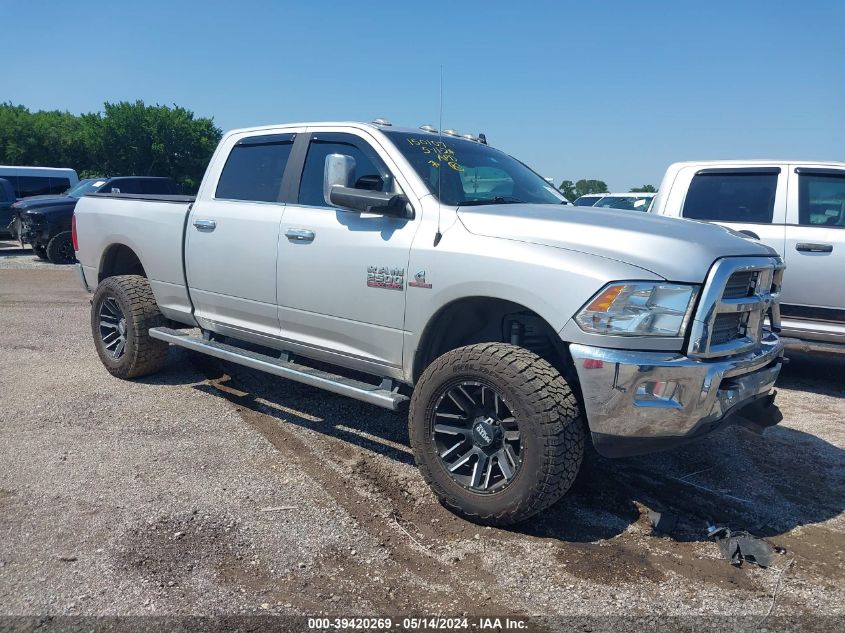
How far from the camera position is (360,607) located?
2.88 meters

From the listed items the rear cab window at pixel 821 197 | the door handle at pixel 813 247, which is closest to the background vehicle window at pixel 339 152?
the door handle at pixel 813 247

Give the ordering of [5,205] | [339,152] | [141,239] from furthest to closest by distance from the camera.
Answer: [5,205] < [141,239] < [339,152]

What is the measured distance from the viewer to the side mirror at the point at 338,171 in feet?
13.4

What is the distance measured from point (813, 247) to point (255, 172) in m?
4.85

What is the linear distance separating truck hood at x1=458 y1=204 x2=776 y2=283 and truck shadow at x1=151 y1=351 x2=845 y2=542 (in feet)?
4.55

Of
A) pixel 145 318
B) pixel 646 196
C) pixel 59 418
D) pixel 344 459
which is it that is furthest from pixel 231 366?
pixel 646 196

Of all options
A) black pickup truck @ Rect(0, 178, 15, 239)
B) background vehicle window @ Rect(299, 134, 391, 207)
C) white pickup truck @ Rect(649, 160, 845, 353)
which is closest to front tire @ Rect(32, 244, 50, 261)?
black pickup truck @ Rect(0, 178, 15, 239)

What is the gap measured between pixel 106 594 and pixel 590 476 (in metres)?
2.76

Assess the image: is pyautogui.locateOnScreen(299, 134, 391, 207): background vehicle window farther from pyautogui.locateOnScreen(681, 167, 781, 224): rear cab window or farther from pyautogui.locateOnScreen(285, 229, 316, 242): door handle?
pyautogui.locateOnScreen(681, 167, 781, 224): rear cab window

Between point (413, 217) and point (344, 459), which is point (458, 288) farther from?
point (344, 459)

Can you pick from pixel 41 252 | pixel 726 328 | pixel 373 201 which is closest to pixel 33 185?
pixel 41 252

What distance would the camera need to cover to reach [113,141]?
42.0 metres

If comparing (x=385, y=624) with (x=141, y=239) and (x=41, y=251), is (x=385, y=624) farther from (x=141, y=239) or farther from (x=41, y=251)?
(x=41, y=251)

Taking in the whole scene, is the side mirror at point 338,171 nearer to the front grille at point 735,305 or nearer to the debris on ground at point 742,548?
the front grille at point 735,305
